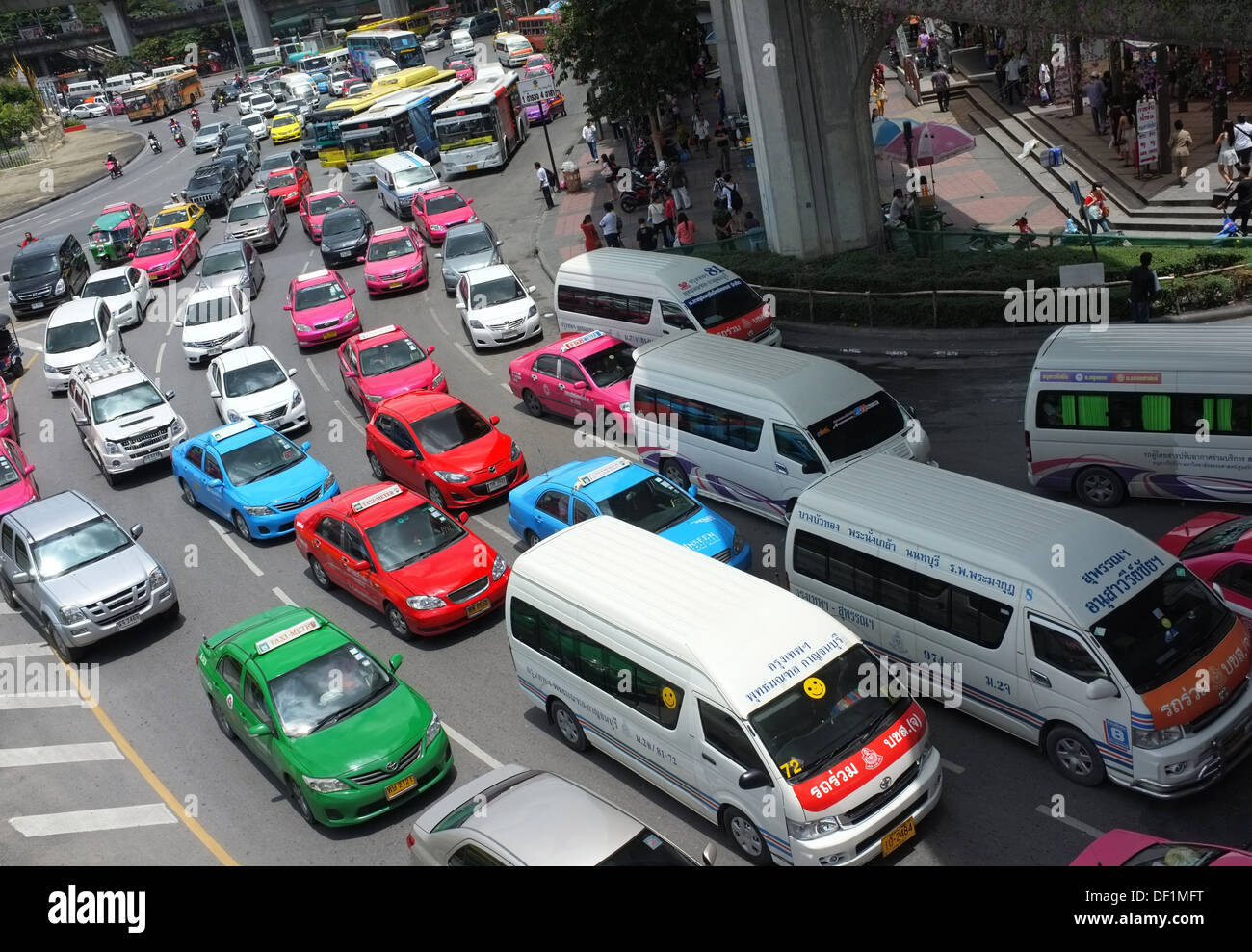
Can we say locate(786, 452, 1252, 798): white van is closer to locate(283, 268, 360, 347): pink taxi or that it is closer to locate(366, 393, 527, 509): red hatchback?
locate(366, 393, 527, 509): red hatchback

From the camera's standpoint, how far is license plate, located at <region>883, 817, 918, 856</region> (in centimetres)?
1027

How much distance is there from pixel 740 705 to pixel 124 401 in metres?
18.1

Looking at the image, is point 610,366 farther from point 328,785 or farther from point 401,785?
point 328,785

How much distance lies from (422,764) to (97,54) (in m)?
135

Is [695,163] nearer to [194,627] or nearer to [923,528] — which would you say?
[194,627]

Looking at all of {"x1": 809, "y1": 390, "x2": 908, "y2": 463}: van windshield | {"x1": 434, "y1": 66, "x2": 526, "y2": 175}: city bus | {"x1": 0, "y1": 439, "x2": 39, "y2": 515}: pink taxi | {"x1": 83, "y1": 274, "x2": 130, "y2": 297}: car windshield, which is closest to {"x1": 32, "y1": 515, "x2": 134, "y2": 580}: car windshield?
{"x1": 0, "y1": 439, "x2": 39, "y2": 515}: pink taxi

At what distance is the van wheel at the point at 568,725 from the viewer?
42.0 ft

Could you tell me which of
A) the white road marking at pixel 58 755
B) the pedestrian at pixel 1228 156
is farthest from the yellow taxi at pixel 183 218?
the pedestrian at pixel 1228 156

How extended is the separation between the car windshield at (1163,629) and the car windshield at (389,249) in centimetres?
2622

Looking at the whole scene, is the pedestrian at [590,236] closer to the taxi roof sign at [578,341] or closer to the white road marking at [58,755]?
the taxi roof sign at [578,341]

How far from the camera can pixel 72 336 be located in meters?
30.2

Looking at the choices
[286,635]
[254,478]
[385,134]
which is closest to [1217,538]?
[286,635]

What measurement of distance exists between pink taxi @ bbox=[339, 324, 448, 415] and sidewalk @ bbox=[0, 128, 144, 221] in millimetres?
39707

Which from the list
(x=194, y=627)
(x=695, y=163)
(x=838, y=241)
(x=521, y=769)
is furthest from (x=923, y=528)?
(x=695, y=163)
